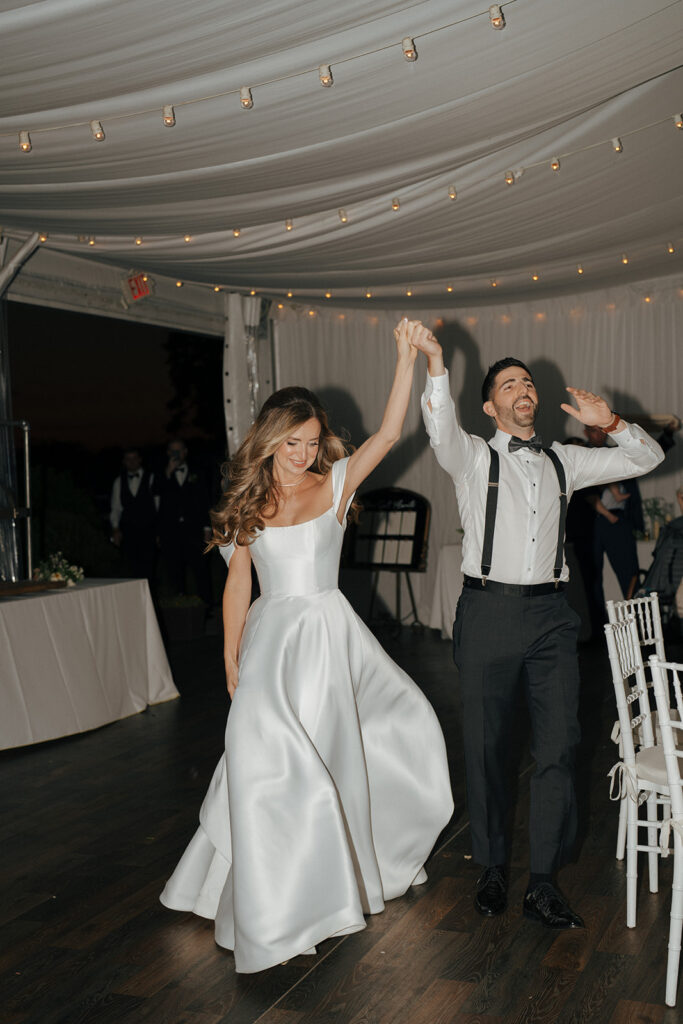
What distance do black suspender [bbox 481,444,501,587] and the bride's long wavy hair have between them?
51 centimetres

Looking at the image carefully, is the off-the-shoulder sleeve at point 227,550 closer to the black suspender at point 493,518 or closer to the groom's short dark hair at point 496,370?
the black suspender at point 493,518

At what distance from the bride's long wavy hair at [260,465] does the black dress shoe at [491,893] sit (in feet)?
4.13

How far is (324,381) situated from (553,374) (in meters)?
2.19

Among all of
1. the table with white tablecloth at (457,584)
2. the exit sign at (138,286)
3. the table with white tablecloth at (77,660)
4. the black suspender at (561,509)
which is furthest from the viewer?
the table with white tablecloth at (457,584)

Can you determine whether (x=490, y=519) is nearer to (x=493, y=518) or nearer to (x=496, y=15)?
(x=493, y=518)

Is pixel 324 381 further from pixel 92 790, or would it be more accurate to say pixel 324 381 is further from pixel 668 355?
pixel 92 790

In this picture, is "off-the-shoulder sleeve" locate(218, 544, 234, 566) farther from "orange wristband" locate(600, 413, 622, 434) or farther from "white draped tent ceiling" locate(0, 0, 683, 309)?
"white draped tent ceiling" locate(0, 0, 683, 309)

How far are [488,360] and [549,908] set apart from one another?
6895 millimetres

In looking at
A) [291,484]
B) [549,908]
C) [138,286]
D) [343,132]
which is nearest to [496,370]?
[291,484]

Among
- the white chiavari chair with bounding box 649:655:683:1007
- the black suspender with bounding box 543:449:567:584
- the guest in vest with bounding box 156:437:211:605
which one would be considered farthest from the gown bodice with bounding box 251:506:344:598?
the guest in vest with bounding box 156:437:211:605

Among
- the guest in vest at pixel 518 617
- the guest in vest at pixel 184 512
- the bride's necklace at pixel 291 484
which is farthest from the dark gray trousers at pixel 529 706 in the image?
the guest in vest at pixel 184 512

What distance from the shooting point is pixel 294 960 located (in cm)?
275

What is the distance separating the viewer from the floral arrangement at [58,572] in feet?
18.5

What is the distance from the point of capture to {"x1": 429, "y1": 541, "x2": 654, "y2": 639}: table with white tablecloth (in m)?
7.84
